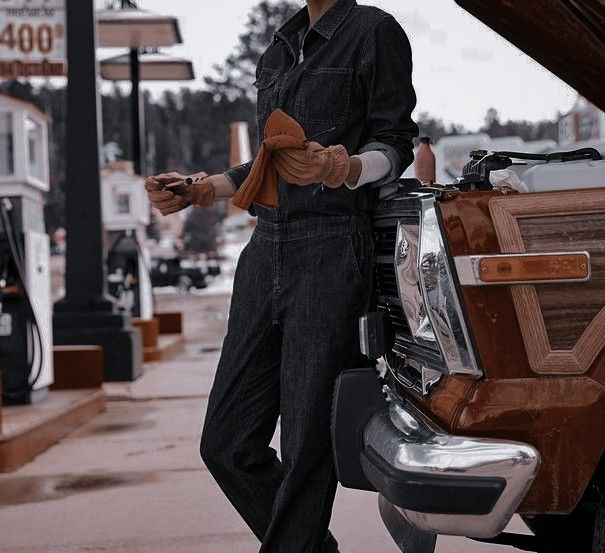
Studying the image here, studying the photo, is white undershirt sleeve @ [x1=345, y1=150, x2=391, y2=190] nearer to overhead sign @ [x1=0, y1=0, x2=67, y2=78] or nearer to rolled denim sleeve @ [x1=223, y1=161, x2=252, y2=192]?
rolled denim sleeve @ [x1=223, y1=161, x2=252, y2=192]

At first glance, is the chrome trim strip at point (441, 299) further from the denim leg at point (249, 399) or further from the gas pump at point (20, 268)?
the gas pump at point (20, 268)

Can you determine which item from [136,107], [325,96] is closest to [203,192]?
[325,96]

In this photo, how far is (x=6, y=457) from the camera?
5297 mm

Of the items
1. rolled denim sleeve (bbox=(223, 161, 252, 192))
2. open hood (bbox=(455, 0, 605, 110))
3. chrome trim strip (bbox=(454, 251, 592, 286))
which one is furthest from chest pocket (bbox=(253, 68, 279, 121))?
chrome trim strip (bbox=(454, 251, 592, 286))

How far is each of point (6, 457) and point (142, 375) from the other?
13.8 feet

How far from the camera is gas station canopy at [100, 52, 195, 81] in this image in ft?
51.0

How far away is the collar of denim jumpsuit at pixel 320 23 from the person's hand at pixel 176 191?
0.43m

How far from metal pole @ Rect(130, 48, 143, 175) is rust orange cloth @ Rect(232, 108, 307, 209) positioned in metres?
12.7

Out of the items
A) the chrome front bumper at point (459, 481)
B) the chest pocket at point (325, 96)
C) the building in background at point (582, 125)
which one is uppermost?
the building in background at point (582, 125)

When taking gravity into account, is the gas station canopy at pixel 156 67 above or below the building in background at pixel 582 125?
above

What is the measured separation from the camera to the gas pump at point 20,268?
6.76m

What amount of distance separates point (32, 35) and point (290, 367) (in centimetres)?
728

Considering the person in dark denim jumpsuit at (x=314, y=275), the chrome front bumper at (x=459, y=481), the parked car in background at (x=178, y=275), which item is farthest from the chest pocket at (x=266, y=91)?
the parked car in background at (x=178, y=275)

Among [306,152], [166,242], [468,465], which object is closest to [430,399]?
[468,465]
